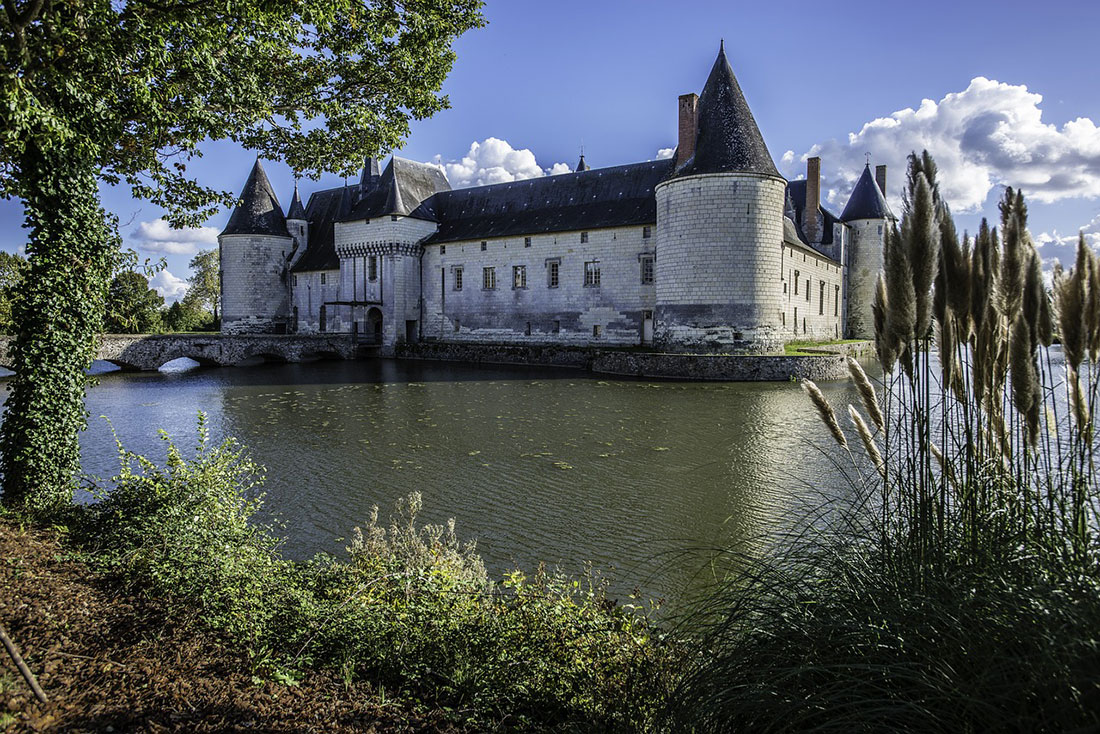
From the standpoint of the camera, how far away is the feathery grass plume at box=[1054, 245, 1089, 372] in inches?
73.4

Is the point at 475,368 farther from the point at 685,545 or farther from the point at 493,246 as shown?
the point at 685,545

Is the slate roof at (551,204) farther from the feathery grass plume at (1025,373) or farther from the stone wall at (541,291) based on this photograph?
the feathery grass plume at (1025,373)

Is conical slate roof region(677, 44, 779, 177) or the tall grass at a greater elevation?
conical slate roof region(677, 44, 779, 177)

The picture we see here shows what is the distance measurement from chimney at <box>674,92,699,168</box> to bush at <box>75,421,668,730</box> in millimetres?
21574

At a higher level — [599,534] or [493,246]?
[493,246]

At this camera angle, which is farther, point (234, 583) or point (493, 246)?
point (493, 246)

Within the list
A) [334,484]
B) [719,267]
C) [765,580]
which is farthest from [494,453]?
[719,267]

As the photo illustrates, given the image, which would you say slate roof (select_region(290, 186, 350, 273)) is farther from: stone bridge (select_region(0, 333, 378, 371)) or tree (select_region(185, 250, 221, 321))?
tree (select_region(185, 250, 221, 321))

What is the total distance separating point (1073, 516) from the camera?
2.10m

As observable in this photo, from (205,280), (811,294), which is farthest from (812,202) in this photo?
(205,280)

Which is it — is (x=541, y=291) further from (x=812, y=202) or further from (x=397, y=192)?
→ (x=812, y=202)

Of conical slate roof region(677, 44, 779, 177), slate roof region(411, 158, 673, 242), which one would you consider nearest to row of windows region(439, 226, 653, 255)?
slate roof region(411, 158, 673, 242)

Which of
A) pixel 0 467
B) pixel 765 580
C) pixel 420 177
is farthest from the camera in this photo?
pixel 420 177

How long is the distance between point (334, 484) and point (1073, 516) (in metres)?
6.82
